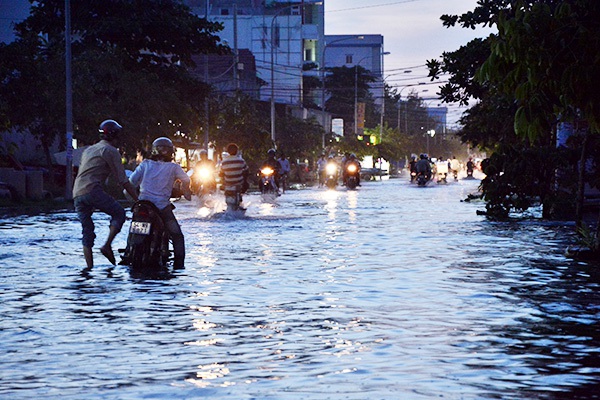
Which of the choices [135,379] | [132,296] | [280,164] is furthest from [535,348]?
[280,164]

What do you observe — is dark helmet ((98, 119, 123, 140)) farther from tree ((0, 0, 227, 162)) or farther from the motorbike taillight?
tree ((0, 0, 227, 162))

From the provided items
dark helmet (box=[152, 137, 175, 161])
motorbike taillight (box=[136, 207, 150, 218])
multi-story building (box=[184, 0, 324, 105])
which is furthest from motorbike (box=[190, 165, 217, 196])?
multi-story building (box=[184, 0, 324, 105])

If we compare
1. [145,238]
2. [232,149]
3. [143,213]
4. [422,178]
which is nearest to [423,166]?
[422,178]

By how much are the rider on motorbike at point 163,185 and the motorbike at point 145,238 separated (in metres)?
0.12

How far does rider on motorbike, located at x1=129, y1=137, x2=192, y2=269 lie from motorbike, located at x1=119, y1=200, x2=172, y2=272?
120 mm

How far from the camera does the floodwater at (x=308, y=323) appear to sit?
782 centimetres

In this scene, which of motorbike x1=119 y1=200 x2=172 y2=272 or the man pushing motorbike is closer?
motorbike x1=119 y1=200 x2=172 y2=272

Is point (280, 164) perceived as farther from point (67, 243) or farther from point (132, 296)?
point (132, 296)

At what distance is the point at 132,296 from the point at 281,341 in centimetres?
365

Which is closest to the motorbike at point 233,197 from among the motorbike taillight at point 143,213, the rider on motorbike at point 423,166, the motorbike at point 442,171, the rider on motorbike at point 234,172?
the rider on motorbike at point 234,172

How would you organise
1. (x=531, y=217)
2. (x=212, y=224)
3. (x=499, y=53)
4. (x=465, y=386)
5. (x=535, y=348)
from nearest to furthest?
(x=465, y=386), (x=535, y=348), (x=499, y=53), (x=212, y=224), (x=531, y=217)

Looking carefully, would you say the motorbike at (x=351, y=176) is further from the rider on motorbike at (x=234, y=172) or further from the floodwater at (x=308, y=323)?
the floodwater at (x=308, y=323)

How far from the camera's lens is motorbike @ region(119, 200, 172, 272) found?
1577 cm

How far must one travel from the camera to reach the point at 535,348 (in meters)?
9.28
